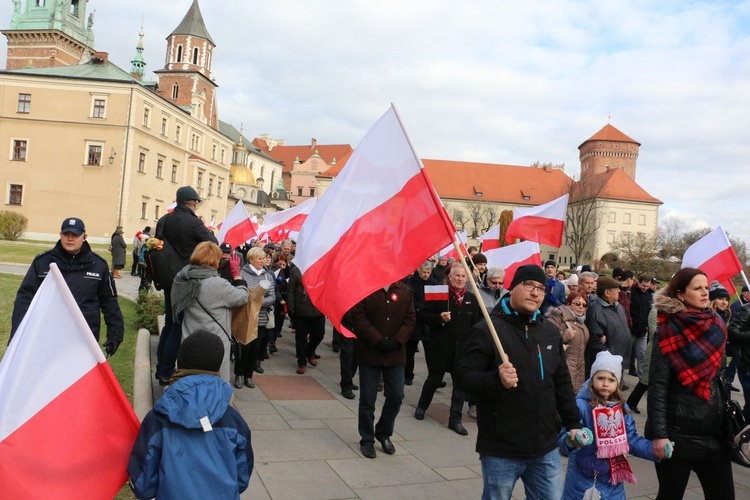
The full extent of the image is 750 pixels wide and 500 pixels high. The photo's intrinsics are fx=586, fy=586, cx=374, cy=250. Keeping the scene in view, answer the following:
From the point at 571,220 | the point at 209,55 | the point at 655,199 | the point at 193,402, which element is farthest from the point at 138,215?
the point at 655,199

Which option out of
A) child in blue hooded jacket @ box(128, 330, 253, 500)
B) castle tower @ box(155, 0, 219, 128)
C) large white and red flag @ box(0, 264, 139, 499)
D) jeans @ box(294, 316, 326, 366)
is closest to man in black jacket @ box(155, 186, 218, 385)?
jeans @ box(294, 316, 326, 366)

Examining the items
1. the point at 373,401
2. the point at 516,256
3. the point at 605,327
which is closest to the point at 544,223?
the point at 516,256

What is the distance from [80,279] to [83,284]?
53mm

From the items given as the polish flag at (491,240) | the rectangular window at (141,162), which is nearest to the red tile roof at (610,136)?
the rectangular window at (141,162)

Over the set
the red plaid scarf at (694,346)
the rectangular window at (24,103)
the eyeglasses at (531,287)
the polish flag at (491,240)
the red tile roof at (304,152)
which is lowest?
the red plaid scarf at (694,346)

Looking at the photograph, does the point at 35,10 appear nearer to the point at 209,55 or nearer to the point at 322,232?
the point at 209,55

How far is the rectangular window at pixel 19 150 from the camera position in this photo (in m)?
54.0

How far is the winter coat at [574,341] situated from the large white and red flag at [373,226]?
3.01 meters

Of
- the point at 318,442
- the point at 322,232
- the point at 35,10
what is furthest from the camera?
the point at 35,10

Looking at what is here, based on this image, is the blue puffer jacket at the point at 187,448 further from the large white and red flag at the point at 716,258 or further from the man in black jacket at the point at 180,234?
the large white and red flag at the point at 716,258

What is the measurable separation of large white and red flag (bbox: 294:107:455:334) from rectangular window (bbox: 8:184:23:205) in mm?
57699

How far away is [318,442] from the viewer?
6164mm

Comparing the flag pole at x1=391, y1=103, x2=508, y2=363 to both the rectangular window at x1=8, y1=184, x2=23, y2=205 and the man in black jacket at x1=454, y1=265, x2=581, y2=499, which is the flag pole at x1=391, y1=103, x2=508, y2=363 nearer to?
the man in black jacket at x1=454, y1=265, x2=581, y2=499

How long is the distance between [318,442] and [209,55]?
78093mm
